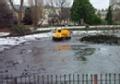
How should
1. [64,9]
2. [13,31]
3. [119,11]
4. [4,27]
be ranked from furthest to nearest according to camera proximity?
[64,9] < [119,11] < [4,27] < [13,31]

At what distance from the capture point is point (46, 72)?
67.1 ft

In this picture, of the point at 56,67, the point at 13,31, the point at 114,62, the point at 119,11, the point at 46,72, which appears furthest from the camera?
the point at 119,11

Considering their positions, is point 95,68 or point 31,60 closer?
point 95,68

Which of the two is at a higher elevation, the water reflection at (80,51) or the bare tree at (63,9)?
the water reflection at (80,51)

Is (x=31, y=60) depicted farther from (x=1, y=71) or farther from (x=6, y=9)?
(x=6, y=9)

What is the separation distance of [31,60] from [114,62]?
18.1 ft

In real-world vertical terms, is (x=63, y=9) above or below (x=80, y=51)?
below

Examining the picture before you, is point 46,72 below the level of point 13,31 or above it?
above

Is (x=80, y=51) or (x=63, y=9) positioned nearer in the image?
(x=80, y=51)

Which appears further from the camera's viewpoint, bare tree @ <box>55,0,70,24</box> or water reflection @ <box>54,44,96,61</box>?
bare tree @ <box>55,0,70,24</box>

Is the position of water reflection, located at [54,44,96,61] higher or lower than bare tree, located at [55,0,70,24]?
higher

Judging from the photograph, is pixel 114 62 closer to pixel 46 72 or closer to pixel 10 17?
pixel 46 72

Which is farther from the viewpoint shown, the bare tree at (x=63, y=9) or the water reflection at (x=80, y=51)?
the bare tree at (x=63, y=9)

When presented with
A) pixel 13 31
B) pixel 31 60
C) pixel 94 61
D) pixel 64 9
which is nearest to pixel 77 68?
pixel 94 61
